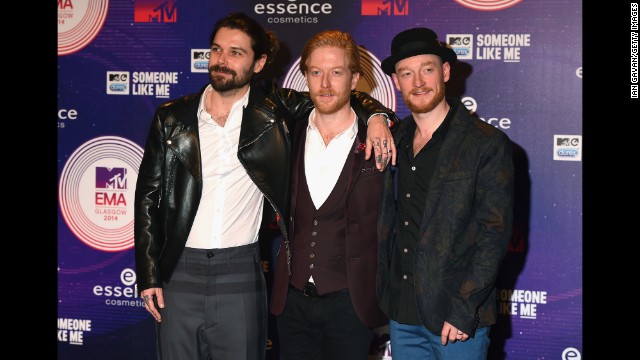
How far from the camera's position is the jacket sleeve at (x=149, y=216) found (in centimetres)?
325

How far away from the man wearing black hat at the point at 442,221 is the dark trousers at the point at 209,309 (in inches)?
27.2

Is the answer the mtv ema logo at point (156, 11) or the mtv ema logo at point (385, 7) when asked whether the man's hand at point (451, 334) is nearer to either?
the mtv ema logo at point (385, 7)

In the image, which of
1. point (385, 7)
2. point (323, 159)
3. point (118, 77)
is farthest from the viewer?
point (118, 77)

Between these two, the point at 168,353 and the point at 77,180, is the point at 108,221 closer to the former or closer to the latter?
the point at 77,180

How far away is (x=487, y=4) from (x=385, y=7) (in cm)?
65

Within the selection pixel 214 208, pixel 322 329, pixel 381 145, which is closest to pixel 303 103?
pixel 381 145

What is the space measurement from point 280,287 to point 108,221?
6.81ft

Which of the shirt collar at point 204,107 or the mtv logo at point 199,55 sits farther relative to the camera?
the mtv logo at point 199,55

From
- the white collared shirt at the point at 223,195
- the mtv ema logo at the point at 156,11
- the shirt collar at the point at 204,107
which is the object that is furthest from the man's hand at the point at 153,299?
the mtv ema logo at the point at 156,11

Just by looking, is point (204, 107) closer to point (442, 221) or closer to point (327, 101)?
point (327, 101)

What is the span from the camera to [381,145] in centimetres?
308

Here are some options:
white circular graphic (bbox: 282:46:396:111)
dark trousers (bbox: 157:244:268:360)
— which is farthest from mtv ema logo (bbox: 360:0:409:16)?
dark trousers (bbox: 157:244:268:360)

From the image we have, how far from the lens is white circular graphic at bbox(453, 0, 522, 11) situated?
4.21 metres
